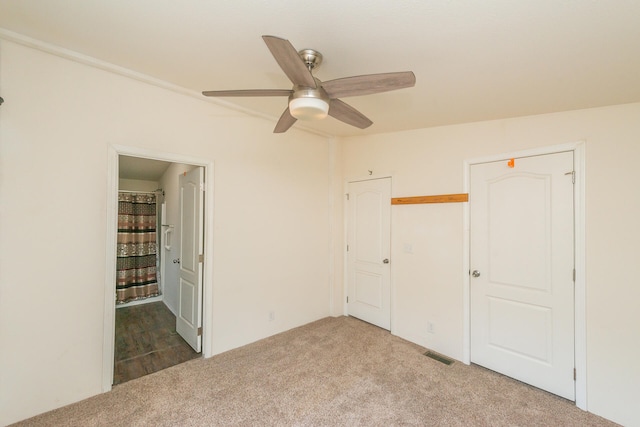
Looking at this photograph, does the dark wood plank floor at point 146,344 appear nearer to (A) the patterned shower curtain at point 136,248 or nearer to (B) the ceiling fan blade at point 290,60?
(A) the patterned shower curtain at point 136,248

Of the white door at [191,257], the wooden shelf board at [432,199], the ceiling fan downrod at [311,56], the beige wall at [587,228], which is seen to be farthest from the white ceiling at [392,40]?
the white door at [191,257]

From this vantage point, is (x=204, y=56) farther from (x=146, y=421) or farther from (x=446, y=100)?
(x=146, y=421)

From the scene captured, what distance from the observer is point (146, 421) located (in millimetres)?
1863

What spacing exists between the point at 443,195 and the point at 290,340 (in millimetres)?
2429

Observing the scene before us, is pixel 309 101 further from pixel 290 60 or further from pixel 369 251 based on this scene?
pixel 369 251

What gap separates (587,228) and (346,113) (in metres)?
2.19

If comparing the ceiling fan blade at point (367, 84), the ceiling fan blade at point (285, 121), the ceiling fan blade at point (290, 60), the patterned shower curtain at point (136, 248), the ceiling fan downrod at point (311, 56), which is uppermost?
the ceiling fan downrod at point (311, 56)

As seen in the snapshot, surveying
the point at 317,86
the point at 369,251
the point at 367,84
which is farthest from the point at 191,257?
the point at 367,84

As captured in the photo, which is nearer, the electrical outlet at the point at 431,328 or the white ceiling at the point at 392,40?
the white ceiling at the point at 392,40

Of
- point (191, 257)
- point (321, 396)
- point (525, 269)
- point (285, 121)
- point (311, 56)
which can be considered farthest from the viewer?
point (191, 257)

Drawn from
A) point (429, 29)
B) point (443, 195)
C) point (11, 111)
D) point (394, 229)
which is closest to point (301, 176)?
point (394, 229)

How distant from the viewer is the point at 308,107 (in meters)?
1.48

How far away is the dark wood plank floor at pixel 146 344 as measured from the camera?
2576 mm

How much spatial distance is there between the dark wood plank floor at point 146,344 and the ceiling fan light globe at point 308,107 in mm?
2670
